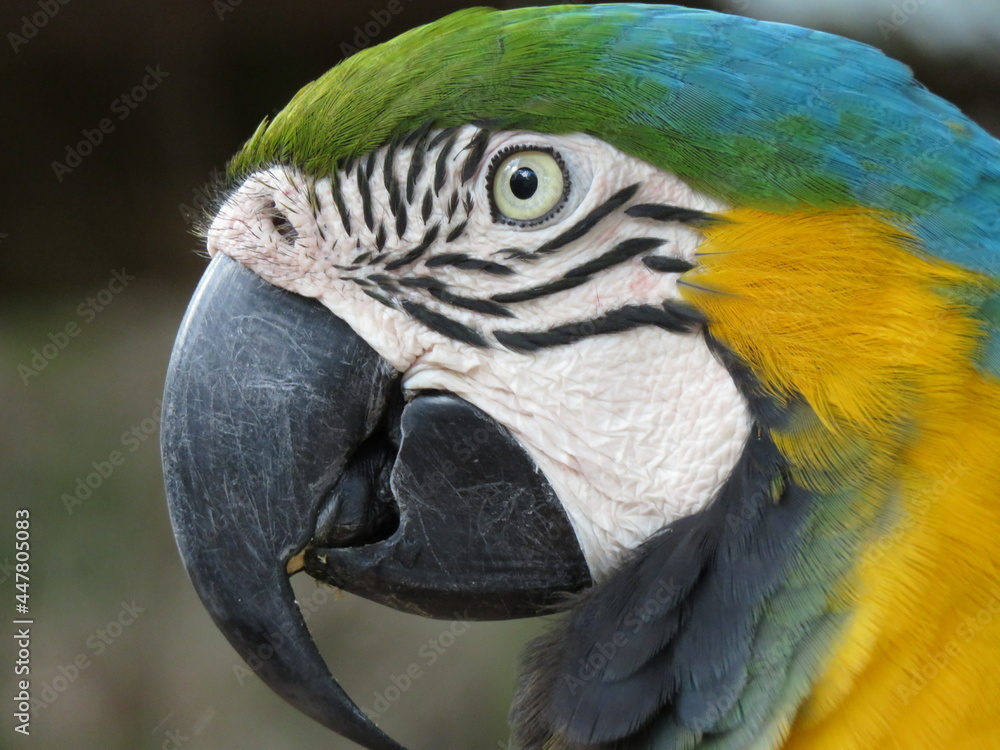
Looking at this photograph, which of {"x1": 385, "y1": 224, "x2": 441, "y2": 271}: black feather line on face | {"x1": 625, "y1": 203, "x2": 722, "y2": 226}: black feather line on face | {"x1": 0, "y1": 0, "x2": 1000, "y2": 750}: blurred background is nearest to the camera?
{"x1": 625, "y1": 203, "x2": 722, "y2": 226}: black feather line on face

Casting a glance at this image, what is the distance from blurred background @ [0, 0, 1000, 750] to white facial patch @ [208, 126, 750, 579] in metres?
2.15

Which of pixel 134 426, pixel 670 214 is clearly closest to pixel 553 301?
pixel 670 214

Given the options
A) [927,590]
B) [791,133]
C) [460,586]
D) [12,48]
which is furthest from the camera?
[12,48]

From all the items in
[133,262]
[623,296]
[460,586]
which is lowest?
[133,262]

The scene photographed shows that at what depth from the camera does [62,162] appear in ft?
10.7

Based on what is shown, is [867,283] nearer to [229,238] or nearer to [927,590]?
[927,590]

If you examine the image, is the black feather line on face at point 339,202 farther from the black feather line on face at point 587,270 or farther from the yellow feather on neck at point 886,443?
the yellow feather on neck at point 886,443

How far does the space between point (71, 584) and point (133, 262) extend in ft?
4.49

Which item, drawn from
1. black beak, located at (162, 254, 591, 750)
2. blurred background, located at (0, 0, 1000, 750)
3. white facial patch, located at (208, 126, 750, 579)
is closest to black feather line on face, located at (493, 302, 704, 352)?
white facial patch, located at (208, 126, 750, 579)

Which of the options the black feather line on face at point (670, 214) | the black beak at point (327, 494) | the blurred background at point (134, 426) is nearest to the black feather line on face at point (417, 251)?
the black beak at point (327, 494)

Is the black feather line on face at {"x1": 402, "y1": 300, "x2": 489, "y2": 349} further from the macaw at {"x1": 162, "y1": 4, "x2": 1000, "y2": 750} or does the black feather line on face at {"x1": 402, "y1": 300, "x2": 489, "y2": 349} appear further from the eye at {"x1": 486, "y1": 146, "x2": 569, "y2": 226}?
the eye at {"x1": 486, "y1": 146, "x2": 569, "y2": 226}

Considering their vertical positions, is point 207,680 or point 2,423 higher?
point 2,423

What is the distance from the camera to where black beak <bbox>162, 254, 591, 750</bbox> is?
106cm

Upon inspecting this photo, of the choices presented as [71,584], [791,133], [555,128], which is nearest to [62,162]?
[71,584]
